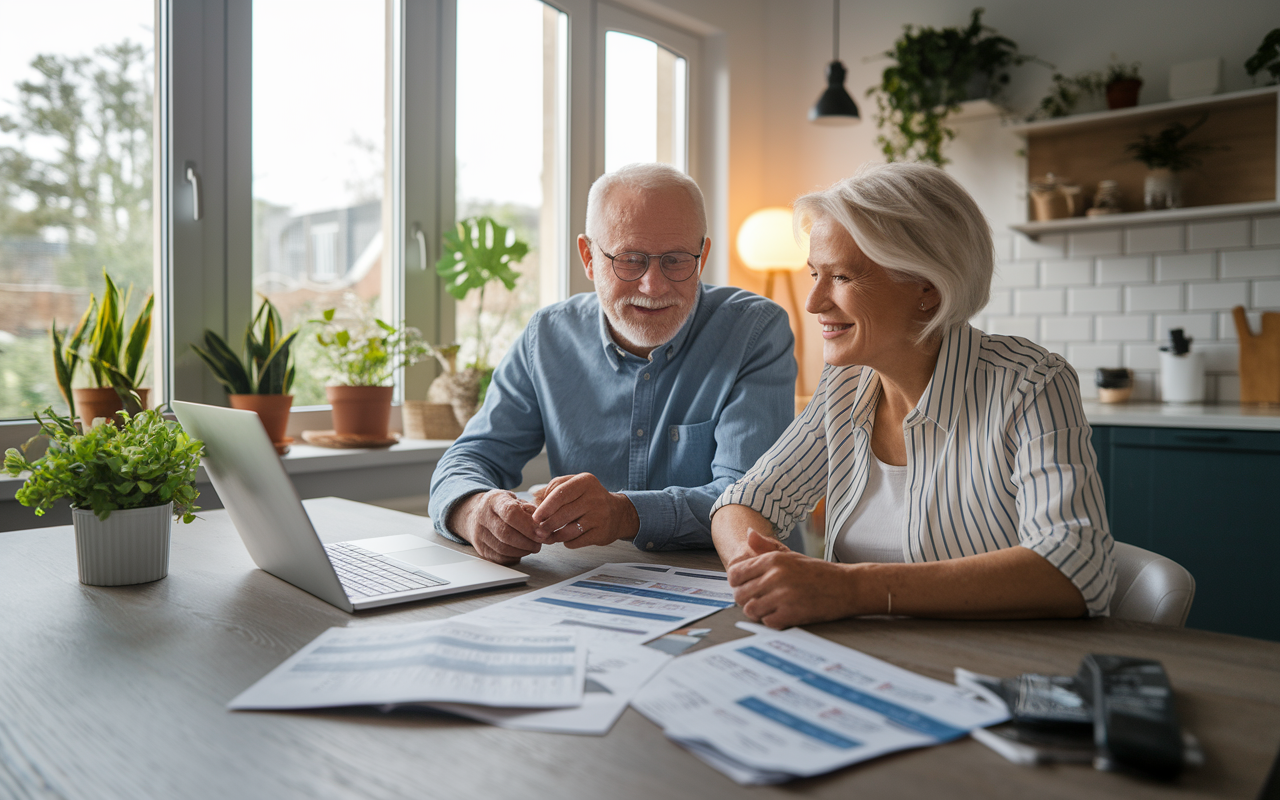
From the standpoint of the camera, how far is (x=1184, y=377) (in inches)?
132

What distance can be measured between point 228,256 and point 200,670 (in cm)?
202

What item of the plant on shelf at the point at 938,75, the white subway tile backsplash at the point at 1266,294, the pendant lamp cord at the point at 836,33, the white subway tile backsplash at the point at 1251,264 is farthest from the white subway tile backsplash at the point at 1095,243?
the pendant lamp cord at the point at 836,33

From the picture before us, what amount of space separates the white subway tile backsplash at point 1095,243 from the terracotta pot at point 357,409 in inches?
112

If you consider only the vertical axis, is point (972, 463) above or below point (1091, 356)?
below

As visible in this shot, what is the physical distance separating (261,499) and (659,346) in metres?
0.88

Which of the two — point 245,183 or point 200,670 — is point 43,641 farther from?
point 245,183

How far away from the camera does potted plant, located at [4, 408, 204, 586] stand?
1.14m

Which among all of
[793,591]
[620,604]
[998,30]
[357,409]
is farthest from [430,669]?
[998,30]

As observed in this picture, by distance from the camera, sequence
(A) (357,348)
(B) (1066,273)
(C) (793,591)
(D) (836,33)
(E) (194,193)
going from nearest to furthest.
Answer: (C) (793,591), (E) (194,193), (A) (357,348), (B) (1066,273), (D) (836,33)

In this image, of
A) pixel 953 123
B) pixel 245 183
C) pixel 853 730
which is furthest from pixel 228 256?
pixel 953 123

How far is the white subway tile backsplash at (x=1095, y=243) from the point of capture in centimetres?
362

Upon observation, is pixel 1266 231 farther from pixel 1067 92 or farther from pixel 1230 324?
pixel 1067 92

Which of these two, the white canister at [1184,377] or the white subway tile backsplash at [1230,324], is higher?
the white subway tile backsplash at [1230,324]

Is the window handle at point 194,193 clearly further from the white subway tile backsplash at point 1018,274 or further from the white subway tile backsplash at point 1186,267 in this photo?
the white subway tile backsplash at point 1186,267
